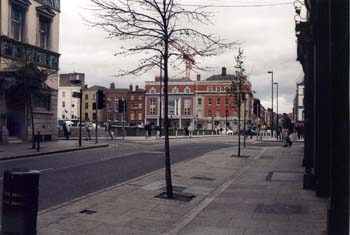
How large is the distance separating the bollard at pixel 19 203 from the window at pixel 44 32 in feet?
83.8

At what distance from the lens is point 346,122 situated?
6.62 m

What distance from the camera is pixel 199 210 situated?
892 cm

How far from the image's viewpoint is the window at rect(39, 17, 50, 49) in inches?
1211

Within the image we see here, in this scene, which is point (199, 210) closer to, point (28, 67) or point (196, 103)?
point (28, 67)

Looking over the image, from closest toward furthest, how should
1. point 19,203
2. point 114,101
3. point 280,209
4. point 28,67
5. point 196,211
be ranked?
point 19,203
point 196,211
point 280,209
point 28,67
point 114,101

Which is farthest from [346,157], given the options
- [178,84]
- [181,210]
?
[178,84]

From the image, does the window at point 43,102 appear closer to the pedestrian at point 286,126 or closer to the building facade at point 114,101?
the pedestrian at point 286,126

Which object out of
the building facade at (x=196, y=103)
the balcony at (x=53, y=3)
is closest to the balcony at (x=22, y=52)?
the balcony at (x=53, y=3)

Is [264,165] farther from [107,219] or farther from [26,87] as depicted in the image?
[26,87]

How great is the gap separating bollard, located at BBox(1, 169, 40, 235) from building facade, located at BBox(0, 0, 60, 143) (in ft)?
56.0

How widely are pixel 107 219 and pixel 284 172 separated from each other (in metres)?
8.84

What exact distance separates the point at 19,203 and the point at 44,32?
1039 inches

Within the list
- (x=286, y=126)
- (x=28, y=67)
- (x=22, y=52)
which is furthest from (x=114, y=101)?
(x=28, y=67)

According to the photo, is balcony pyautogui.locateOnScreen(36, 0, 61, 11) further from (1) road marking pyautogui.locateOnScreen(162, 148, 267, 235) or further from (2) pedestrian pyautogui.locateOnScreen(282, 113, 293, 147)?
(1) road marking pyautogui.locateOnScreen(162, 148, 267, 235)
